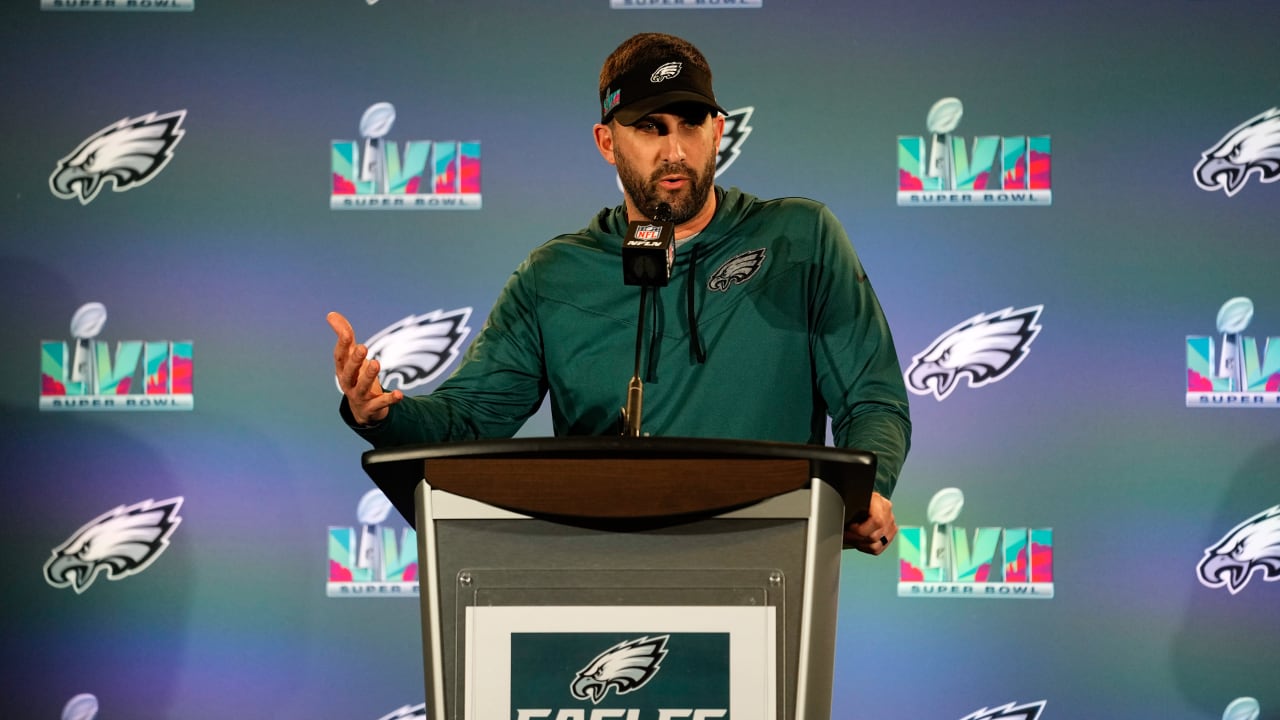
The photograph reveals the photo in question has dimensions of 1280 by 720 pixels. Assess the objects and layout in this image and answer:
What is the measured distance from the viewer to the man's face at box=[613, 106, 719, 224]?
6.16ft

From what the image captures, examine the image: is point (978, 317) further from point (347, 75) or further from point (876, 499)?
point (876, 499)

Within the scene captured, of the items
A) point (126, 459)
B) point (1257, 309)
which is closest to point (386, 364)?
point (126, 459)

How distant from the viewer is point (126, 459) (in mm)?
3277

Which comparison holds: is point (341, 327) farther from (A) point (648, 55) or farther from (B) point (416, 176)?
(B) point (416, 176)

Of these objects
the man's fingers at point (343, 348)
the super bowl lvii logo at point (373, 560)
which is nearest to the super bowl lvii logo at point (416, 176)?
the super bowl lvii logo at point (373, 560)

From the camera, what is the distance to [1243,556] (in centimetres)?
313

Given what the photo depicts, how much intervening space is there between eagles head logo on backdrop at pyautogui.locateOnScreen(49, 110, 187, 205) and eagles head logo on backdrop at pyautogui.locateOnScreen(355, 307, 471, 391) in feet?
2.63

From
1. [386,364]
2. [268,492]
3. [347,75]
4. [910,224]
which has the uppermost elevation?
[347,75]

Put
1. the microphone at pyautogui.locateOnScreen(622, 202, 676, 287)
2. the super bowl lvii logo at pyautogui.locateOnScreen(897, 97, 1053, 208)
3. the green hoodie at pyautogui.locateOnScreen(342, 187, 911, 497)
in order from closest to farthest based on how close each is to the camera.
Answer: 1. the microphone at pyautogui.locateOnScreen(622, 202, 676, 287)
2. the green hoodie at pyautogui.locateOnScreen(342, 187, 911, 497)
3. the super bowl lvii logo at pyautogui.locateOnScreen(897, 97, 1053, 208)

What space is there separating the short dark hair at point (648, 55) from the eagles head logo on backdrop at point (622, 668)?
1.05m

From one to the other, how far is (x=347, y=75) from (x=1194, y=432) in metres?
2.45

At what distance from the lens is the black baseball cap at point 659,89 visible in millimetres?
1799

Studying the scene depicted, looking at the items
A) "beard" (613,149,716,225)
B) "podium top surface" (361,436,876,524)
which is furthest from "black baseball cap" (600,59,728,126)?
"podium top surface" (361,436,876,524)

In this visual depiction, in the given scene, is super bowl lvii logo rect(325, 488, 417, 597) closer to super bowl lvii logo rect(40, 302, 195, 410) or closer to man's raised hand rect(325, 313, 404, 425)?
super bowl lvii logo rect(40, 302, 195, 410)
